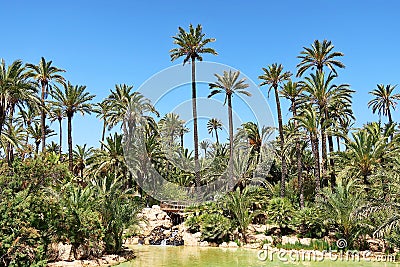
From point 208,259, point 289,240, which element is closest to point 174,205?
point 289,240

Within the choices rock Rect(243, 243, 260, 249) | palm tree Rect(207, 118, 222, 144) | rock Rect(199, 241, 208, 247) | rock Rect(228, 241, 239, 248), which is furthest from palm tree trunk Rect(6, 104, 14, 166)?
palm tree Rect(207, 118, 222, 144)

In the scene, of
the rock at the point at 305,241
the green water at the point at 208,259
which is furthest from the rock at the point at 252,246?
the rock at the point at 305,241

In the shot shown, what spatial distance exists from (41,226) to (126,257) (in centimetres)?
534

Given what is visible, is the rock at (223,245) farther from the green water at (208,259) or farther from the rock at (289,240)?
the rock at (289,240)

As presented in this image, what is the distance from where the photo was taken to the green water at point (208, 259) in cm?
1922

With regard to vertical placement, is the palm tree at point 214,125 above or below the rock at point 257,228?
above

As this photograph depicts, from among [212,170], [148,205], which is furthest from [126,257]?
[212,170]

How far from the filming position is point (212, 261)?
804 inches

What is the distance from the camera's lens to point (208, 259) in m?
21.2

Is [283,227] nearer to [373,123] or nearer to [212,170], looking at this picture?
[373,123]

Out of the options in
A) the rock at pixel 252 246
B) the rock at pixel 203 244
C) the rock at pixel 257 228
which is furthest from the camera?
the rock at pixel 257 228

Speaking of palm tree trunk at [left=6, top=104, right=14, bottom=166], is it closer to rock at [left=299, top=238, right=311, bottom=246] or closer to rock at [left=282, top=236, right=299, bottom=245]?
rock at [left=282, top=236, right=299, bottom=245]

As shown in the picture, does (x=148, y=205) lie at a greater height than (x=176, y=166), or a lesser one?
lesser

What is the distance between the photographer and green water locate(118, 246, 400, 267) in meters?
19.2
